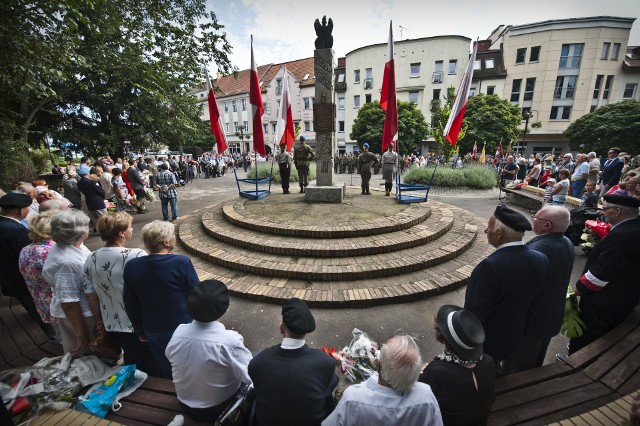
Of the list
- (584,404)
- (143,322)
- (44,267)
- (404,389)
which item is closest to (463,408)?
(404,389)

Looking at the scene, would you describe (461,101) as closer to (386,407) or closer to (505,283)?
(505,283)

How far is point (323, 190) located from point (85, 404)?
682 cm

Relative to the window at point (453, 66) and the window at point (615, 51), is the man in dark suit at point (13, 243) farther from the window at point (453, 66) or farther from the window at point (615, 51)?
the window at point (615, 51)

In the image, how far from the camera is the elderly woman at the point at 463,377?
4.91 ft

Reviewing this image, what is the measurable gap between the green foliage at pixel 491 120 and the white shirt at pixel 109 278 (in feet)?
93.2

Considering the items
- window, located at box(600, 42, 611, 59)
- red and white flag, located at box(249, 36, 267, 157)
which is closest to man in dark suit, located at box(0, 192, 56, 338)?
red and white flag, located at box(249, 36, 267, 157)

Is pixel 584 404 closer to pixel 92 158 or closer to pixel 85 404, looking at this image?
pixel 85 404

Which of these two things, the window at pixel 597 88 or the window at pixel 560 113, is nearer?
the window at pixel 597 88

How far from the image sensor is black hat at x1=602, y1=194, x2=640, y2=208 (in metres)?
2.57

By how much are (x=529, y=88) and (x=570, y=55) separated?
4452mm

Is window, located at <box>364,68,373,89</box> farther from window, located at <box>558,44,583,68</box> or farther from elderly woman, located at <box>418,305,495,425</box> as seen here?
elderly woman, located at <box>418,305,495,425</box>

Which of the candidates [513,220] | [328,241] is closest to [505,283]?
[513,220]

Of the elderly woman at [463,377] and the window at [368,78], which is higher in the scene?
the window at [368,78]

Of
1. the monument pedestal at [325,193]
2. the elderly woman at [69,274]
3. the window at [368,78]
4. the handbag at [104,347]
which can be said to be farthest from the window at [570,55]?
the handbag at [104,347]
